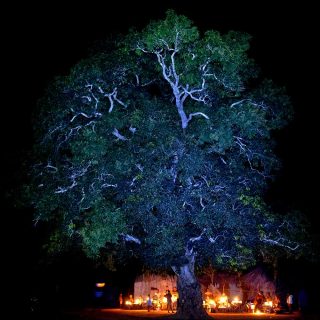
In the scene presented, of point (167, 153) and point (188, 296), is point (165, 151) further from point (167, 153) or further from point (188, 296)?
point (188, 296)

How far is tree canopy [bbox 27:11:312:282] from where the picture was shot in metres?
16.3

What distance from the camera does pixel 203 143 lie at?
1711 centimetres

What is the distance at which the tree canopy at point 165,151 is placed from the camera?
53.6ft

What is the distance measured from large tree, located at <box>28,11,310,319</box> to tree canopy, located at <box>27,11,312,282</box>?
4 cm

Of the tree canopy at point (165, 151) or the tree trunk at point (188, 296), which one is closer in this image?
the tree canopy at point (165, 151)

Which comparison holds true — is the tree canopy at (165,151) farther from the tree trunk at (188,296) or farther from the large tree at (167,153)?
the tree trunk at (188,296)

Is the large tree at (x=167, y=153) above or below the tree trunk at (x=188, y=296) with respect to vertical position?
above

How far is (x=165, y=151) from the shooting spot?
53.6 feet

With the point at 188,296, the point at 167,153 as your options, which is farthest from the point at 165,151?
the point at 188,296

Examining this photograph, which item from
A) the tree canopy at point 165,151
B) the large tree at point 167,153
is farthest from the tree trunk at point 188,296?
the tree canopy at point 165,151

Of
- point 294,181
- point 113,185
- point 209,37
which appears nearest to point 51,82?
point 113,185

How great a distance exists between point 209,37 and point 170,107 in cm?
310

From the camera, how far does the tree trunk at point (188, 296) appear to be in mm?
18734

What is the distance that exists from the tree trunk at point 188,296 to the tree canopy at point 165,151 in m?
0.38
